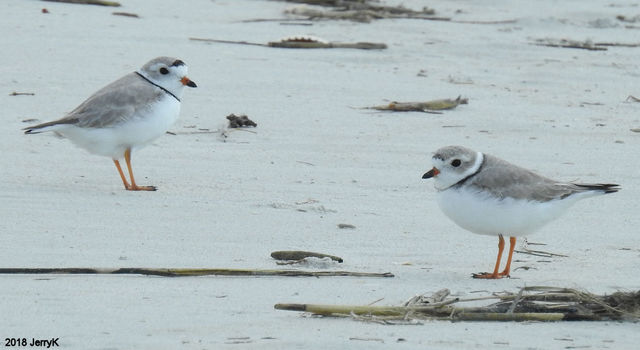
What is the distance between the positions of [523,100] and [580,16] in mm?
3182

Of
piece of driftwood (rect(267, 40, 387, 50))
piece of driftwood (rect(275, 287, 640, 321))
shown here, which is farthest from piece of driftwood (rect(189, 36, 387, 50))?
piece of driftwood (rect(275, 287, 640, 321))

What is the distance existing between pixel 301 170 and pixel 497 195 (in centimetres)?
181

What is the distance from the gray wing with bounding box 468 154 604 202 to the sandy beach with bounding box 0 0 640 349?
330 millimetres

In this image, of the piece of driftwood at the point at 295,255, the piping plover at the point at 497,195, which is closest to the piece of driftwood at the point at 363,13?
the piping plover at the point at 497,195

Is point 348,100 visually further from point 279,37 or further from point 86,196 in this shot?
point 86,196

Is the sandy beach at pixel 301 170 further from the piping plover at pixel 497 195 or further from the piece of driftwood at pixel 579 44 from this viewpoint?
the piping plover at pixel 497 195

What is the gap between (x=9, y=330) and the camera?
388 centimetres

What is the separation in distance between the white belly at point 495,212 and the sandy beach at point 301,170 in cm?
22

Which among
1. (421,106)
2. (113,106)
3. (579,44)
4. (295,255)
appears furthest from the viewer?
(579,44)

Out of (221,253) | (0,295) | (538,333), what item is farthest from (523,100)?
(0,295)

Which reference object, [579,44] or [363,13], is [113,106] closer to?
[363,13]

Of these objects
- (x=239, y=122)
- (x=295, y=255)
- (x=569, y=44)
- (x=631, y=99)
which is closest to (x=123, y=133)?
(x=239, y=122)

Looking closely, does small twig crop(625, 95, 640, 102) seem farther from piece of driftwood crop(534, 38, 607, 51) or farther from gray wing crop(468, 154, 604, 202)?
gray wing crop(468, 154, 604, 202)

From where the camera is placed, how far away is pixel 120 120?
21.9ft
